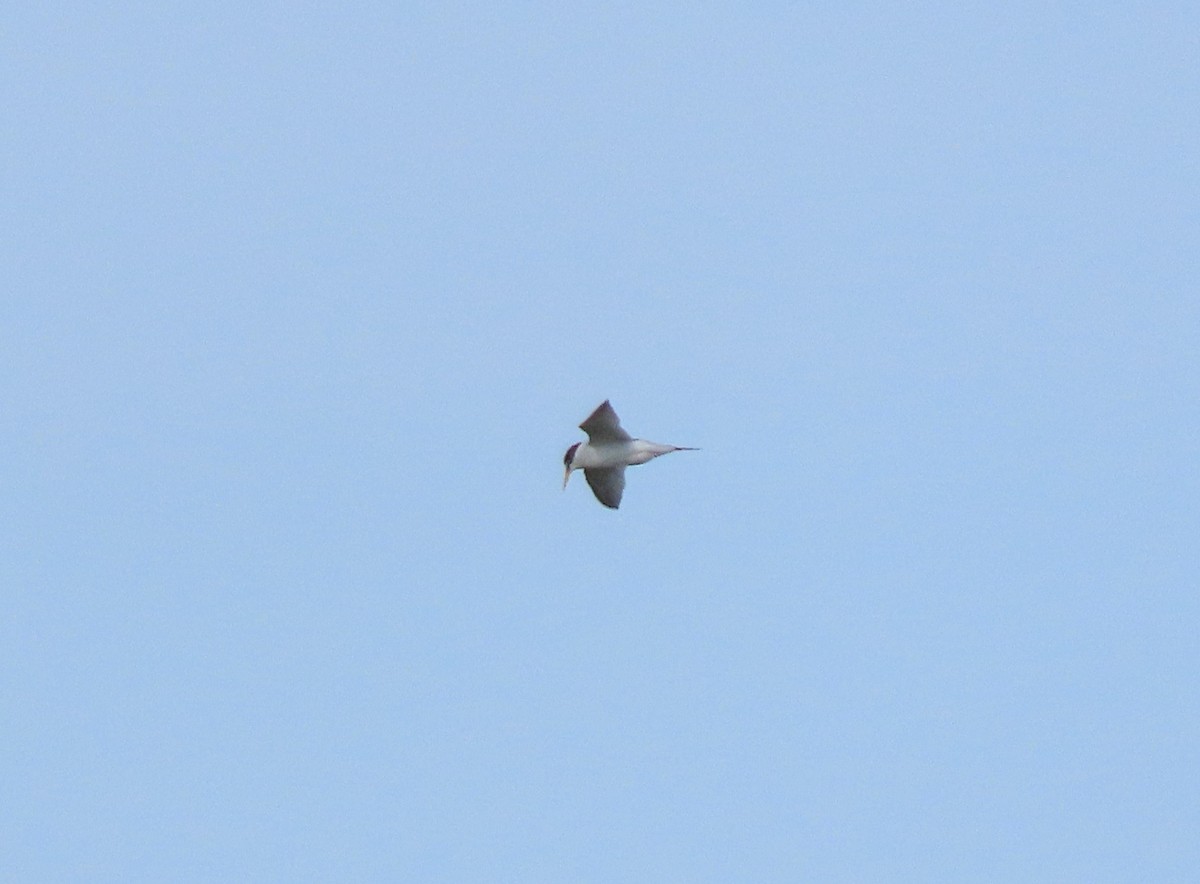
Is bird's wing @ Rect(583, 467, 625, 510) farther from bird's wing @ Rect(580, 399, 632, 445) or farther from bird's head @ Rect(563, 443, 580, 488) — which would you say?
bird's wing @ Rect(580, 399, 632, 445)

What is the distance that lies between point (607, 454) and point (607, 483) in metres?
1.69

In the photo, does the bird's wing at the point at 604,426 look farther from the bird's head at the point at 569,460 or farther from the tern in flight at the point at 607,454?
the bird's head at the point at 569,460

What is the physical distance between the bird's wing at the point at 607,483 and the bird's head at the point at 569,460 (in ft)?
1.90

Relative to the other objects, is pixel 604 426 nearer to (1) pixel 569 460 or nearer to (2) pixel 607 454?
(2) pixel 607 454

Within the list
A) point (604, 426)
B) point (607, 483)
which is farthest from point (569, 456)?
point (604, 426)

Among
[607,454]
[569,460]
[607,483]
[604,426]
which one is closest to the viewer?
[604,426]

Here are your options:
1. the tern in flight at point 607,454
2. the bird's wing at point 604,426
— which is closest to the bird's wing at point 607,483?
the tern in flight at point 607,454

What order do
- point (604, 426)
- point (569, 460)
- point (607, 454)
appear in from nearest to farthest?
point (604, 426) < point (607, 454) < point (569, 460)

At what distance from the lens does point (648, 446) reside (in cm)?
5684

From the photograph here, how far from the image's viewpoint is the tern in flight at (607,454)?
55.4 metres

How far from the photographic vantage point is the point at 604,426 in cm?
5544

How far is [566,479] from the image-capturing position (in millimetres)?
58281

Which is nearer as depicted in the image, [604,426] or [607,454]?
[604,426]

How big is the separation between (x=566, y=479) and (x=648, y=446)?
2555 millimetres
